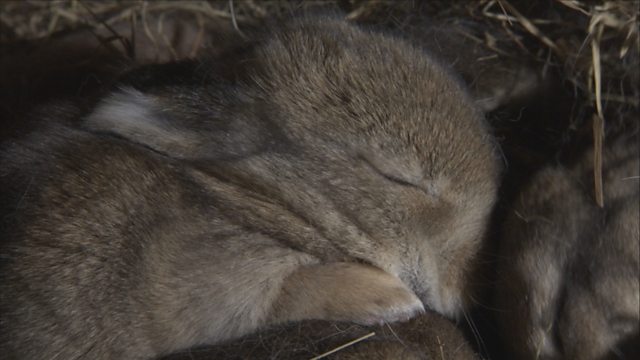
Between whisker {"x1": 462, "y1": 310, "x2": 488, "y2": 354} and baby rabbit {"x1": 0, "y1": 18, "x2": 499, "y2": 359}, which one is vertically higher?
baby rabbit {"x1": 0, "y1": 18, "x2": 499, "y2": 359}

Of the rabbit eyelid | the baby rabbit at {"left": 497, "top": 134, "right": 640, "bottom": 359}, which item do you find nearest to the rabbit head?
the rabbit eyelid

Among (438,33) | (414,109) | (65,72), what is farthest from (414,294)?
(65,72)

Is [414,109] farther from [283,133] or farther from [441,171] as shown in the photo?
[283,133]

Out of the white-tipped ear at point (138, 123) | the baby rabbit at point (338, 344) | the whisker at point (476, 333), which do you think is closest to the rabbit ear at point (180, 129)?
the white-tipped ear at point (138, 123)

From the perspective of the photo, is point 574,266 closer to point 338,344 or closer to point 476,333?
point 476,333

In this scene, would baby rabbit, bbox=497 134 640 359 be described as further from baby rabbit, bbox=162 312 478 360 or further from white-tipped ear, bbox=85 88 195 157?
white-tipped ear, bbox=85 88 195 157

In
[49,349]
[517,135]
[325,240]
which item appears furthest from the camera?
[517,135]

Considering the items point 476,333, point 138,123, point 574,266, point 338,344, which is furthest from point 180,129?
point 574,266
